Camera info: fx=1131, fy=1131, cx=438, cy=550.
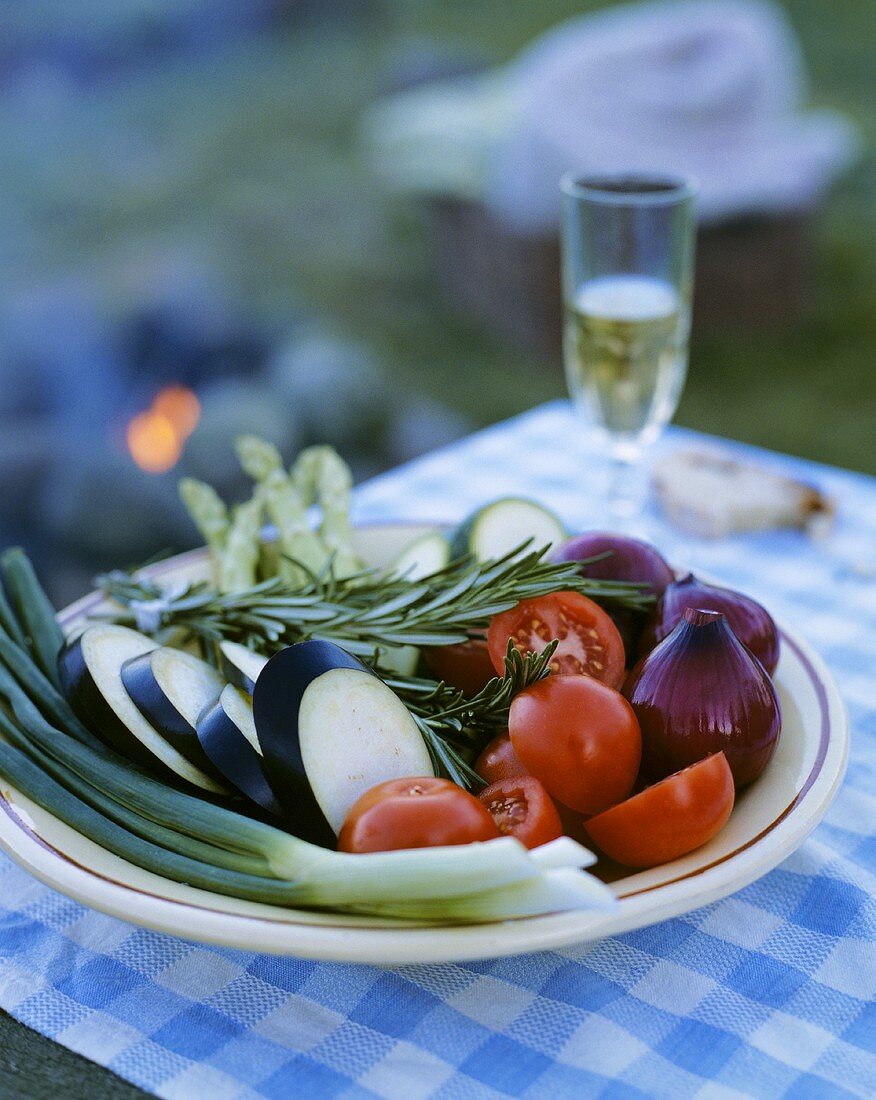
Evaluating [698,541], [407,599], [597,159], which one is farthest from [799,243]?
[407,599]

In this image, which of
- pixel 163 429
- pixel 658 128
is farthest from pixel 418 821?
pixel 658 128

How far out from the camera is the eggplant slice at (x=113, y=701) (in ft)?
2.90

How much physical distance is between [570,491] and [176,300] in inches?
101

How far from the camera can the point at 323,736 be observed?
31.9 inches

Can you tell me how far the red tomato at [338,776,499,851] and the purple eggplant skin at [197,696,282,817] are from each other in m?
0.09

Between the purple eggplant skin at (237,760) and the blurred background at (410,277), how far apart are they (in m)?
1.87

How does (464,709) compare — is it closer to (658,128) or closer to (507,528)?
(507,528)

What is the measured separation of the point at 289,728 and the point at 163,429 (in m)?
2.45

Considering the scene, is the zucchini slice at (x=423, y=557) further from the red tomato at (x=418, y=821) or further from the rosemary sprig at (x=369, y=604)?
the red tomato at (x=418, y=821)

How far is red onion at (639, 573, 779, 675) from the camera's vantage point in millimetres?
973

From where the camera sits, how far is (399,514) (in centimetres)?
170

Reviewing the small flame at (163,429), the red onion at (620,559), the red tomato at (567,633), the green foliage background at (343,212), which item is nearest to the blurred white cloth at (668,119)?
the green foliage background at (343,212)

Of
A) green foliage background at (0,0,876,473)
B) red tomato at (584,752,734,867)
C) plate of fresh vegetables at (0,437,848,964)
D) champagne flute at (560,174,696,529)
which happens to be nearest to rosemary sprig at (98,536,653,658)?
plate of fresh vegetables at (0,437,848,964)

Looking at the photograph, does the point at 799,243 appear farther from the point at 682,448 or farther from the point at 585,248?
the point at 585,248
